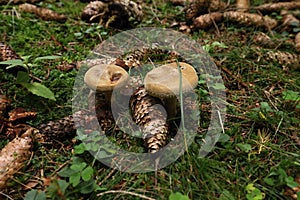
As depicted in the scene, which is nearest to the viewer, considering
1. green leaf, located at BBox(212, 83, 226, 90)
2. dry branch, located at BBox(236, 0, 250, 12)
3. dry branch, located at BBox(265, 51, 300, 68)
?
green leaf, located at BBox(212, 83, 226, 90)

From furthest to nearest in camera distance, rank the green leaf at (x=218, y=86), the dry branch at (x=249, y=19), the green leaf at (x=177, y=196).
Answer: the dry branch at (x=249, y=19)
the green leaf at (x=218, y=86)
the green leaf at (x=177, y=196)

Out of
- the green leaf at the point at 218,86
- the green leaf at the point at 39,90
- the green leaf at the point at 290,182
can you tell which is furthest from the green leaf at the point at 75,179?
the green leaf at the point at 218,86

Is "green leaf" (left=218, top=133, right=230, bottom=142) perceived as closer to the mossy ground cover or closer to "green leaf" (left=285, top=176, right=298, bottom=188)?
the mossy ground cover

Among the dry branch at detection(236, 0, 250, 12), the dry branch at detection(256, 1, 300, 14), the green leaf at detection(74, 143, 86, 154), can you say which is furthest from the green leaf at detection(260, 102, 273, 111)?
the dry branch at detection(256, 1, 300, 14)

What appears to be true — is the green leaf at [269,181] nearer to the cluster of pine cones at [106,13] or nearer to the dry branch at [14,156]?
the dry branch at [14,156]

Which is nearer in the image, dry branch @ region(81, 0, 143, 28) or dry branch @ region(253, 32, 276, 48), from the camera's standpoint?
dry branch @ region(253, 32, 276, 48)
